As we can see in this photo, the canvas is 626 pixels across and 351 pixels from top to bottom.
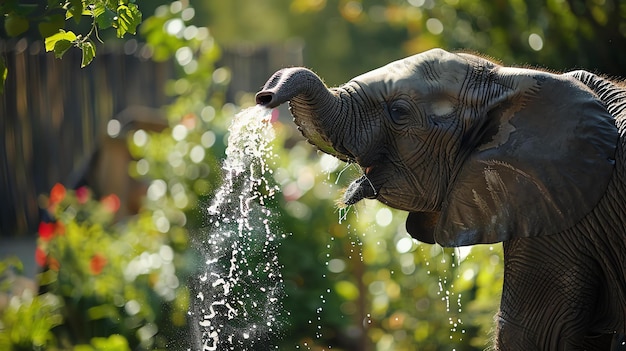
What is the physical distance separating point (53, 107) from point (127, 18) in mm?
8853

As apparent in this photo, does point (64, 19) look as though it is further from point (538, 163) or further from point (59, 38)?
point (538, 163)

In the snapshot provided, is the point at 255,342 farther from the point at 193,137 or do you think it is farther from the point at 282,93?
the point at 282,93

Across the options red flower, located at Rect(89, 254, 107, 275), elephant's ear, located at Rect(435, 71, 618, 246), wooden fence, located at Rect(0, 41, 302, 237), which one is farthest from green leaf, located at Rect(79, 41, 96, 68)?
wooden fence, located at Rect(0, 41, 302, 237)

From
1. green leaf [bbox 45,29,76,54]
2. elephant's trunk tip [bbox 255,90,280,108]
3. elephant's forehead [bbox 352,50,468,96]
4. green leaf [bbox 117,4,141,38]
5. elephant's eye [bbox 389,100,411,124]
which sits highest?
green leaf [bbox 117,4,141,38]

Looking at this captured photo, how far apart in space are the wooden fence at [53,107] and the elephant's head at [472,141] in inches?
328

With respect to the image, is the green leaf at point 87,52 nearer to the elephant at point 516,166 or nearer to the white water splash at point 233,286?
the elephant at point 516,166

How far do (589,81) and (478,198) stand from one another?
0.56 metres

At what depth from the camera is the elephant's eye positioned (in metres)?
3.53

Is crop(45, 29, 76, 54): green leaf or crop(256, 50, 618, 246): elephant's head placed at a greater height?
crop(45, 29, 76, 54): green leaf

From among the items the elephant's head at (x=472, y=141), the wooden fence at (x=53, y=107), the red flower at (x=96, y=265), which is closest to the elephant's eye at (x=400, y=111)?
the elephant's head at (x=472, y=141)

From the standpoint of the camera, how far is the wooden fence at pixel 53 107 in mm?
11641

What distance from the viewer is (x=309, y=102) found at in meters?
3.37

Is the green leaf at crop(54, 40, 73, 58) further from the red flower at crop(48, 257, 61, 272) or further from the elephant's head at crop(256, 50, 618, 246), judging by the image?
the red flower at crop(48, 257, 61, 272)

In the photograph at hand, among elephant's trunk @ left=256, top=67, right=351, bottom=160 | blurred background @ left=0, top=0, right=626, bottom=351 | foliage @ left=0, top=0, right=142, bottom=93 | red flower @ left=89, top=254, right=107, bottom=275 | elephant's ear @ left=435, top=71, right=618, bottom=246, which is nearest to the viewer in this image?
foliage @ left=0, top=0, right=142, bottom=93
